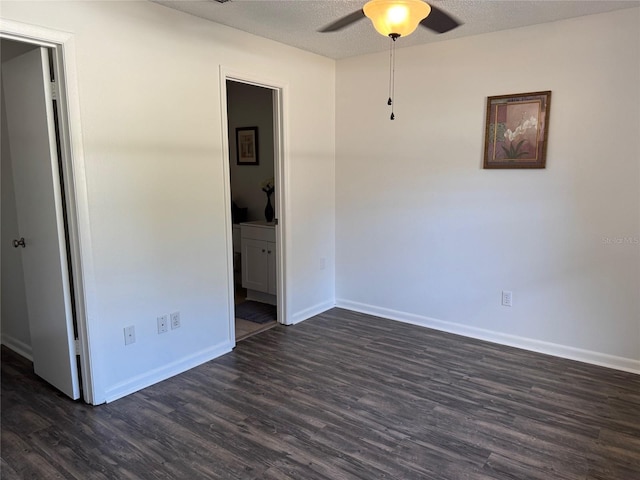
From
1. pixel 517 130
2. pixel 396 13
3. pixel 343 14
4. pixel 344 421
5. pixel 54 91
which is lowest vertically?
pixel 344 421

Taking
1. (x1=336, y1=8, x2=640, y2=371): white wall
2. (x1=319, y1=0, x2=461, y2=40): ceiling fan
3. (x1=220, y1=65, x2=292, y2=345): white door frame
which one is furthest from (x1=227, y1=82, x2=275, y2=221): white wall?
(x1=319, y1=0, x2=461, y2=40): ceiling fan

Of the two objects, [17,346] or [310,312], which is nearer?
[17,346]

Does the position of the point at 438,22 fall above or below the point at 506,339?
above

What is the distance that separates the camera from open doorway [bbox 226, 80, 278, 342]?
442 cm

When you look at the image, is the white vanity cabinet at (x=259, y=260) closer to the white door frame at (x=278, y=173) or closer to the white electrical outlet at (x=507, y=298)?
the white door frame at (x=278, y=173)

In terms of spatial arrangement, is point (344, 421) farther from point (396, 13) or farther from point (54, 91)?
point (54, 91)

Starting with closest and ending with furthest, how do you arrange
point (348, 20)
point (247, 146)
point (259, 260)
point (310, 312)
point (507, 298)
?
point (348, 20) → point (507, 298) → point (310, 312) → point (259, 260) → point (247, 146)

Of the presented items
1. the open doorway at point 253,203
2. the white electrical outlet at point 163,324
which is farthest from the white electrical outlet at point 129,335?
the open doorway at point 253,203

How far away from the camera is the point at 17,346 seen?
3.43m

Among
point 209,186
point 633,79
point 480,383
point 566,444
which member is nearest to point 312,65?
point 209,186

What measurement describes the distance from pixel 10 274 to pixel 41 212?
1073 millimetres

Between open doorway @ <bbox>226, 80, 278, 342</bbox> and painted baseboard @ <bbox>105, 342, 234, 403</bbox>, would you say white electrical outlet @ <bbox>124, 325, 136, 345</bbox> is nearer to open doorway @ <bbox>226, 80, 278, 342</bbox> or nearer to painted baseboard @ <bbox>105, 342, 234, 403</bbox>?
painted baseboard @ <bbox>105, 342, 234, 403</bbox>

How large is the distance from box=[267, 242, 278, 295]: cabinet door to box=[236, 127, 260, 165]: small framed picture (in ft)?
4.64

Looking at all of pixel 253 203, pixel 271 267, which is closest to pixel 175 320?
pixel 271 267
